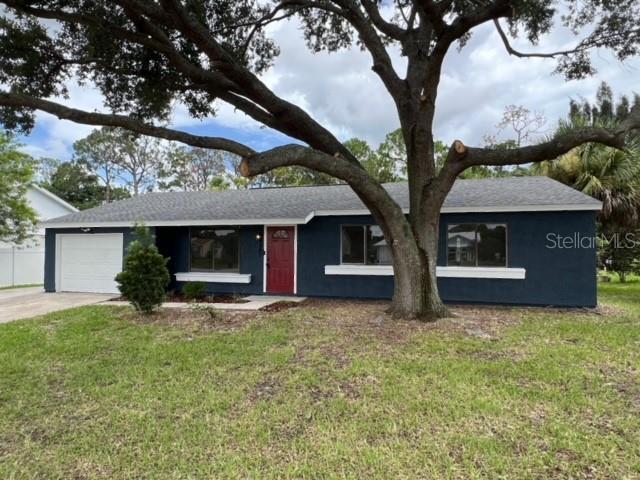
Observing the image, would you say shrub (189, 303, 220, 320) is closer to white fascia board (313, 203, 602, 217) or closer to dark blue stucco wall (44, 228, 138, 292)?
white fascia board (313, 203, 602, 217)

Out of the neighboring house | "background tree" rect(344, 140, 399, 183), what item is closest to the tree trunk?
the neighboring house

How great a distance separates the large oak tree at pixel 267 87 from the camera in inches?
276

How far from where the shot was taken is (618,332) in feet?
22.3

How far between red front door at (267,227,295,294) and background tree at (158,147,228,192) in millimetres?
25011

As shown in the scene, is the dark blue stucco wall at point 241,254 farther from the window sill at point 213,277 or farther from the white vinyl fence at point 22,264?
the white vinyl fence at point 22,264

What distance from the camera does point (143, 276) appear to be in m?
8.59

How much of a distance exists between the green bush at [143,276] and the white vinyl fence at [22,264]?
44.2 feet

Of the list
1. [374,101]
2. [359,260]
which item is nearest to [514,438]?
[359,260]

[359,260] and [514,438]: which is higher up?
[359,260]

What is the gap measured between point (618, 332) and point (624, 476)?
497cm

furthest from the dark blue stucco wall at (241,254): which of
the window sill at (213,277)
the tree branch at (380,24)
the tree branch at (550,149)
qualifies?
the tree branch at (550,149)

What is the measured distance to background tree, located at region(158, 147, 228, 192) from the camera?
35562mm

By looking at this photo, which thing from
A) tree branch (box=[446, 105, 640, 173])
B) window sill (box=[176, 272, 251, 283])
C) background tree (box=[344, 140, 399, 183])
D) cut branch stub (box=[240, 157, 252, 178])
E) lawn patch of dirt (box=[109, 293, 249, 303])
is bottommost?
lawn patch of dirt (box=[109, 293, 249, 303])

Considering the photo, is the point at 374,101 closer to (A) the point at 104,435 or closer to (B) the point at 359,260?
(B) the point at 359,260
